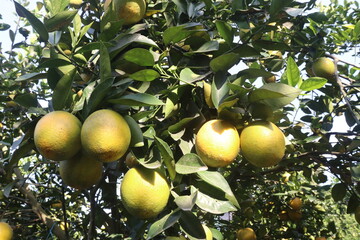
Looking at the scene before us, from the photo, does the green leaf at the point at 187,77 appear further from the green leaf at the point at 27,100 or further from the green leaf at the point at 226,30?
the green leaf at the point at 27,100

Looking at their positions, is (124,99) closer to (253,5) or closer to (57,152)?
(57,152)

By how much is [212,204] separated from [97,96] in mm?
423

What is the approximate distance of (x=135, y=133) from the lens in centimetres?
95

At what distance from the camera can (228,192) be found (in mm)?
927

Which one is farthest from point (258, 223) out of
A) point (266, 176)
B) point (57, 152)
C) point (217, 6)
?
point (57, 152)

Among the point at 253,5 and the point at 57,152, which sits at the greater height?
the point at 253,5

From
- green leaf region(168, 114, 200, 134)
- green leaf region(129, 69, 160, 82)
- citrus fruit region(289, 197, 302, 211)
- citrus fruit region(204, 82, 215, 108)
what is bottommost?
citrus fruit region(289, 197, 302, 211)

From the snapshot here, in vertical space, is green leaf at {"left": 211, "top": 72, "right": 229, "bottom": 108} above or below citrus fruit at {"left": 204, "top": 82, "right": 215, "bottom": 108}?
above

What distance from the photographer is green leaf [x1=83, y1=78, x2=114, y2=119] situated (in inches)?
34.9

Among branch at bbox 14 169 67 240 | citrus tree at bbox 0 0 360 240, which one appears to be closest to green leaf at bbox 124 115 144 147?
citrus tree at bbox 0 0 360 240

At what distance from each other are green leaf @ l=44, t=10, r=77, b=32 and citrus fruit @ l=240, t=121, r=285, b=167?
62cm

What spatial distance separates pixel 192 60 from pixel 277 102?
37 cm

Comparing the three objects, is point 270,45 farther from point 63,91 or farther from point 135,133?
point 63,91

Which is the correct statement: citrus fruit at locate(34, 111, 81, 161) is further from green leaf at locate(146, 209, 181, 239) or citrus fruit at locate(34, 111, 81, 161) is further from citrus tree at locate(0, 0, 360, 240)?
green leaf at locate(146, 209, 181, 239)
